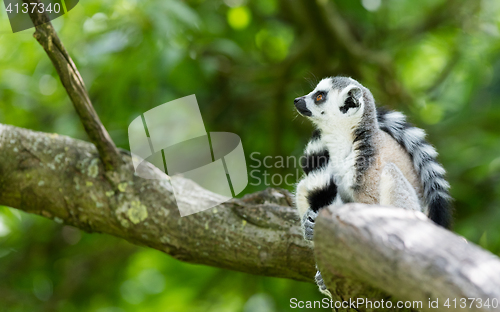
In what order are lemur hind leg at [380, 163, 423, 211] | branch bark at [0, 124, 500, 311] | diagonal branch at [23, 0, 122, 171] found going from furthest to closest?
branch bark at [0, 124, 500, 311]
diagonal branch at [23, 0, 122, 171]
lemur hind leg at [380, 163, 423, 211]

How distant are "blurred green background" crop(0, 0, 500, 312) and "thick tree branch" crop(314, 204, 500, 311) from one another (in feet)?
5.94

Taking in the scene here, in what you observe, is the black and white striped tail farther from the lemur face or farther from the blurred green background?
the blurred green background

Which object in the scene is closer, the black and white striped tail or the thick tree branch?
the thick tree branch

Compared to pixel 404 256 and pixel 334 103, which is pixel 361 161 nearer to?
pixel 334 103

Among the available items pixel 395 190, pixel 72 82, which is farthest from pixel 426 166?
pixel 72 82

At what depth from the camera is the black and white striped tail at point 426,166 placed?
2279mm

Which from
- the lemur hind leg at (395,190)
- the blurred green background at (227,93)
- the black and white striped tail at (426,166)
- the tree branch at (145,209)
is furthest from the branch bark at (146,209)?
the blurred green background at (227,93)

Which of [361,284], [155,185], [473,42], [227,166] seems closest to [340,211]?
[361,284]

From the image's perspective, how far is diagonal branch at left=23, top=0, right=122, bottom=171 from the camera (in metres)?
2.35

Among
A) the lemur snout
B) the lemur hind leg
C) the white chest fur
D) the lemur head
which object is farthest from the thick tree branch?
the lemur snout

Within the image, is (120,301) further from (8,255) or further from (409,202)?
(409,202)

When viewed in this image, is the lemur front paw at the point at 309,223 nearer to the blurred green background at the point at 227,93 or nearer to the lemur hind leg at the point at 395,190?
the lemur hind leg at the point at 395,190

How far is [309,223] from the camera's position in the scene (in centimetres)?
225

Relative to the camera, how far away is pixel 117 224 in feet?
8.98
